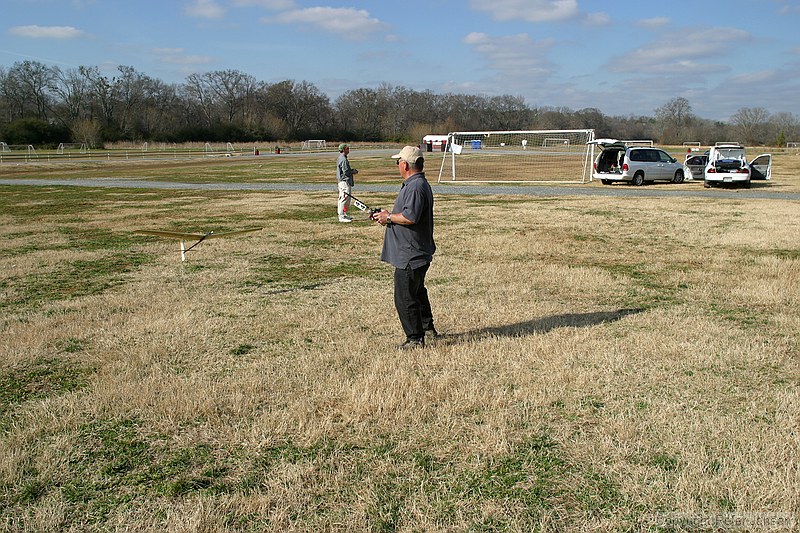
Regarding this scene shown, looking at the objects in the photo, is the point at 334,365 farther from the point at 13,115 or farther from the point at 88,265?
the point at 13,115

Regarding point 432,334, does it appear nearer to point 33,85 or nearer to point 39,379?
point 39,379

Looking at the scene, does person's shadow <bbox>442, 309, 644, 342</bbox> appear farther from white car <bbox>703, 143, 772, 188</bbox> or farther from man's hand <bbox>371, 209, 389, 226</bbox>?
white car <bbox>703, 143, 772, 188</bbox>

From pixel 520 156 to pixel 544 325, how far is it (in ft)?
110

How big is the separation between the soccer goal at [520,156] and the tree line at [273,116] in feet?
160

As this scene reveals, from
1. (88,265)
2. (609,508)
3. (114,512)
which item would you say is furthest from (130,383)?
(88,265)

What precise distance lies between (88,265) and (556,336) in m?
7.79

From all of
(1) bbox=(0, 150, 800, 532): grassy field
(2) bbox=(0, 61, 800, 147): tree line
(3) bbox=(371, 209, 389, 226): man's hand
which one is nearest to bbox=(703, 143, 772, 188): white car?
(1) bbox=(0, 150, 800, 532): grassy field

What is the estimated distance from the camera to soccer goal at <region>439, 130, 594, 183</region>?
106 feet

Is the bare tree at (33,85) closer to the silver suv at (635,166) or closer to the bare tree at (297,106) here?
the bare tree at (297,106)

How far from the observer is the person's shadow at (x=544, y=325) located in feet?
21.1

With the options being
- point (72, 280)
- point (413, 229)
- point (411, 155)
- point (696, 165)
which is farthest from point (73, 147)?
point (413, 229)

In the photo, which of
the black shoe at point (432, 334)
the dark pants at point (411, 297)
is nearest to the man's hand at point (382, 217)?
the dark pants at point (411, 297)

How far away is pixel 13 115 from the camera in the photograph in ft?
297

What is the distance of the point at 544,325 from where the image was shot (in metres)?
6.76
